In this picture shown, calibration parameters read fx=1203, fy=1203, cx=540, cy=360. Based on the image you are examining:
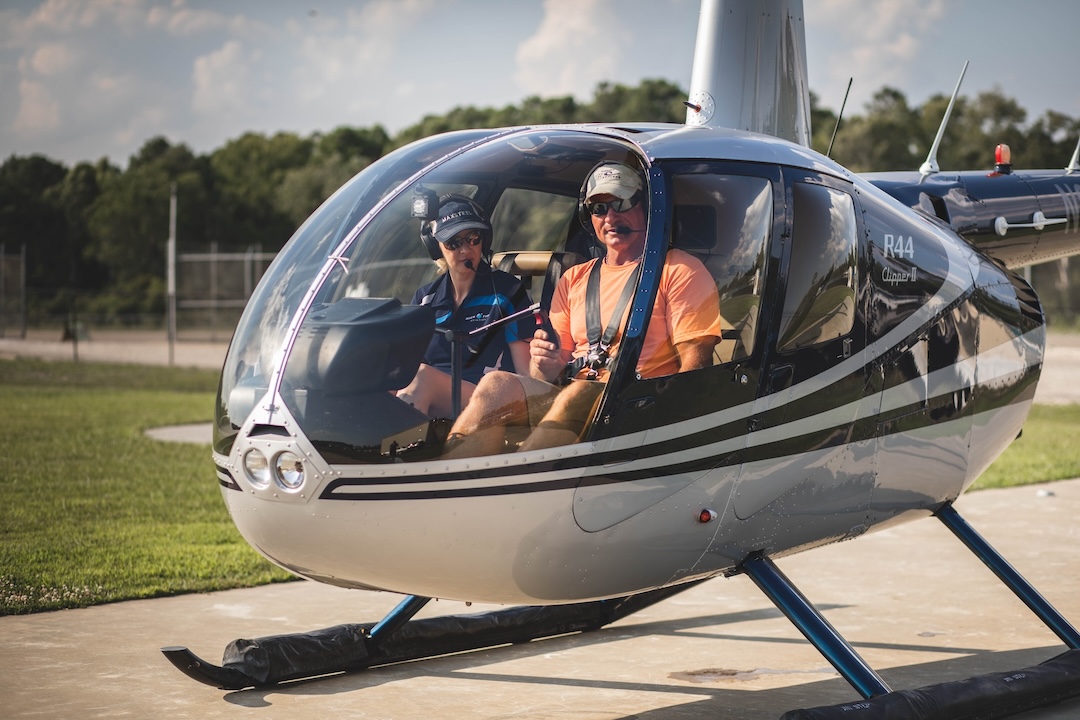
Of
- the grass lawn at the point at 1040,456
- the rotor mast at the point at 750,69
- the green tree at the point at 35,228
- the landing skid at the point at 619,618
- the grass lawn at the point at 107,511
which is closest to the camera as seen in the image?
the landing skid at the point at 619,618

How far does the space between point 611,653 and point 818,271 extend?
8.28 ft

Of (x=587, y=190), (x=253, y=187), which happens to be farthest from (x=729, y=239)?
(x=253, y=187)

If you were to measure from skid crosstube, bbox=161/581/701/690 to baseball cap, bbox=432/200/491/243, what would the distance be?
6.47 feet

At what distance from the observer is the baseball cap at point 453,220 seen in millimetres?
4734

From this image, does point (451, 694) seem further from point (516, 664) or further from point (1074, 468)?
point (1074, 468)

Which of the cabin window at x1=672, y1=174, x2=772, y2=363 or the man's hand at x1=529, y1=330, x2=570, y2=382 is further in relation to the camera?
the cabin window at x1=672, y1=174, x2=772, y2=363

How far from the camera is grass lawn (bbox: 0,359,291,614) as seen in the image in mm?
7574

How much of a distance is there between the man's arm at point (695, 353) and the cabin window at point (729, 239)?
0.16 ft

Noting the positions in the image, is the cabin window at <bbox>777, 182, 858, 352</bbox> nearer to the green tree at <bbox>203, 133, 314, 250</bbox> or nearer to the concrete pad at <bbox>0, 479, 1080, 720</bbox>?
the concrete pad at <bbox>0, 479, 1080, 720</bbox>

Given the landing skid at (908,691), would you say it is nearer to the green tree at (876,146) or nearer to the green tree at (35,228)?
the green tree at (876,146)

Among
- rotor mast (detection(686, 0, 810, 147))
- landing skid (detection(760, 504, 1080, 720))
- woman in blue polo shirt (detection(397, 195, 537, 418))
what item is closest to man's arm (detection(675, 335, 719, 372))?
woman in blue polo shirt (detection(397, 195, 537, 418))

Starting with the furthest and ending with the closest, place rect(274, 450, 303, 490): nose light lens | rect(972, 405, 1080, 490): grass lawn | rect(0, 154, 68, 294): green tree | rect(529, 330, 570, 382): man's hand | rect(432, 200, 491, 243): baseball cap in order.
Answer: rect(0, 154, 68, 294): green tree, rect(972, 405, 1080, 490): grass lawn, rect(432, 200, 491, 243): baseball cap, rect(529, 330, 570, 382): man's hand, rect(274, 450, 303, 490): nose light lens

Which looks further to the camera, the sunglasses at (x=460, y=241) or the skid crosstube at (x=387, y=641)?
the skid crosstube at (x=387, y=641)

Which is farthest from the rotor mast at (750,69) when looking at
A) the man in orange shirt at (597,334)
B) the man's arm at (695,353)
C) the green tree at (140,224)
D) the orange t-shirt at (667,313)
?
the green tree at (140,224)
